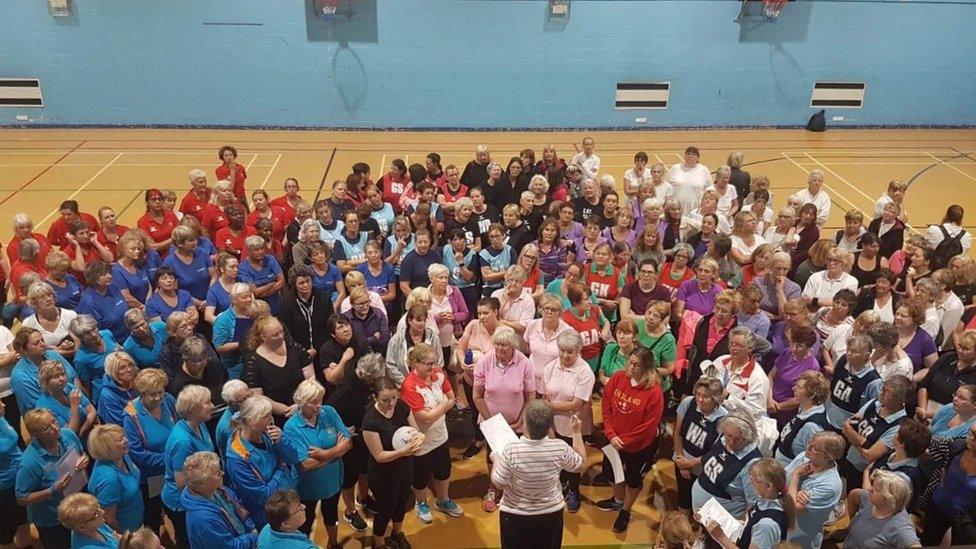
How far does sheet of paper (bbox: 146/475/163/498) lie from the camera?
460 centimetres

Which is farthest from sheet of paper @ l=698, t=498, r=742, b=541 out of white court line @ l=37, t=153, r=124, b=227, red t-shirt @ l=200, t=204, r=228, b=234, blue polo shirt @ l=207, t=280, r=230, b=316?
white court line @ l=37, t=153, r=124, b=227

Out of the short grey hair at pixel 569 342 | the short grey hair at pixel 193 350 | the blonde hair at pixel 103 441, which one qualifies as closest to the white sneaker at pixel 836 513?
the short grey hair at pixel 569 342

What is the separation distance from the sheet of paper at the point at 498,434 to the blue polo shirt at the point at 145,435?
6.66 feet

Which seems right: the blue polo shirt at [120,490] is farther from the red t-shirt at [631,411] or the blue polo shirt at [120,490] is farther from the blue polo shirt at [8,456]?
the red t-shirt at [631,411]

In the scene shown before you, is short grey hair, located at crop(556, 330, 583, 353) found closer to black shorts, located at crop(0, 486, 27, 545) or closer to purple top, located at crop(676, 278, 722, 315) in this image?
purple top, located at crop(676, 278, 722, 315)

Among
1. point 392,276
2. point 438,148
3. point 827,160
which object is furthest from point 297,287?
point 827,160

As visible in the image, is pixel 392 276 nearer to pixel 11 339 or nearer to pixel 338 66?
pixel 11 339

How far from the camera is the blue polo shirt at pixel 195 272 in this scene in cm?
640

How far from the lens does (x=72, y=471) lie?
14.5 feet

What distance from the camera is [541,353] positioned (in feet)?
18.4

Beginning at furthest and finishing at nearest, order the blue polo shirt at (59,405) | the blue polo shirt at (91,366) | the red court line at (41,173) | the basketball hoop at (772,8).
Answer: the basketball hoop at (772,8) → the red court line at (41,173) → the blue polo shirt at (91,366) → the blue polo shirt at (59,405)

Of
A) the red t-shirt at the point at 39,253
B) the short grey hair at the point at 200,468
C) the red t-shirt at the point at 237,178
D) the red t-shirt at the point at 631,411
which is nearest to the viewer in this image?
the short grey hair at the point at 200,468

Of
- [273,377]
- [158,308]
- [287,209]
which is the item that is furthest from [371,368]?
[287,209]

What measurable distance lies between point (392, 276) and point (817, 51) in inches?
572
